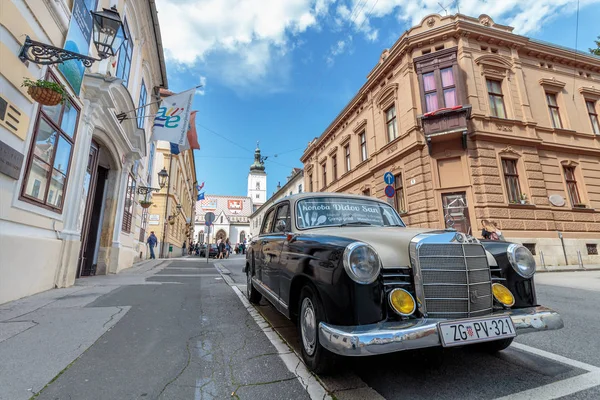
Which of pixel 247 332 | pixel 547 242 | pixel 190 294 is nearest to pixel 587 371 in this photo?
pixel 247 332

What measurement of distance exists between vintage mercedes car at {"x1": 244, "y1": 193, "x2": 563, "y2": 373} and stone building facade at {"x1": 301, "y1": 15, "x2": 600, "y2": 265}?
10.8 meters

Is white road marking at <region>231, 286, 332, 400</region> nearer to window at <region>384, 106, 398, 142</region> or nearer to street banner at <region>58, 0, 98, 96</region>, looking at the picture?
street banner at <region>58, 0, 98, 96</region>

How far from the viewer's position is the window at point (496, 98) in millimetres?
13312

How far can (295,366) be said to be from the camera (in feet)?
7.75

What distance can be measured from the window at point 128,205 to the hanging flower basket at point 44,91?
6.30 meters

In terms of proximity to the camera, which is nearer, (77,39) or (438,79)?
(77,39)

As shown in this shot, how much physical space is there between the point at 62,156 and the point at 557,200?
17880 mm

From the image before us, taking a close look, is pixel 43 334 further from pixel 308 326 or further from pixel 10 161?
pixel 308 326

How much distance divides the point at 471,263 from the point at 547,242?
13.3 metres

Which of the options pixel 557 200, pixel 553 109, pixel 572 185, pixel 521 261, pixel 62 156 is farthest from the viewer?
pixel 553 109

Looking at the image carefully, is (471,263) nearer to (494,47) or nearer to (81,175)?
(81,175)

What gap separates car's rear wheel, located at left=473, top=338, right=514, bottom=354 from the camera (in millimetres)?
2546

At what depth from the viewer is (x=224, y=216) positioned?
249 ft

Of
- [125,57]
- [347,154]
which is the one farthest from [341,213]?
[347,154]
